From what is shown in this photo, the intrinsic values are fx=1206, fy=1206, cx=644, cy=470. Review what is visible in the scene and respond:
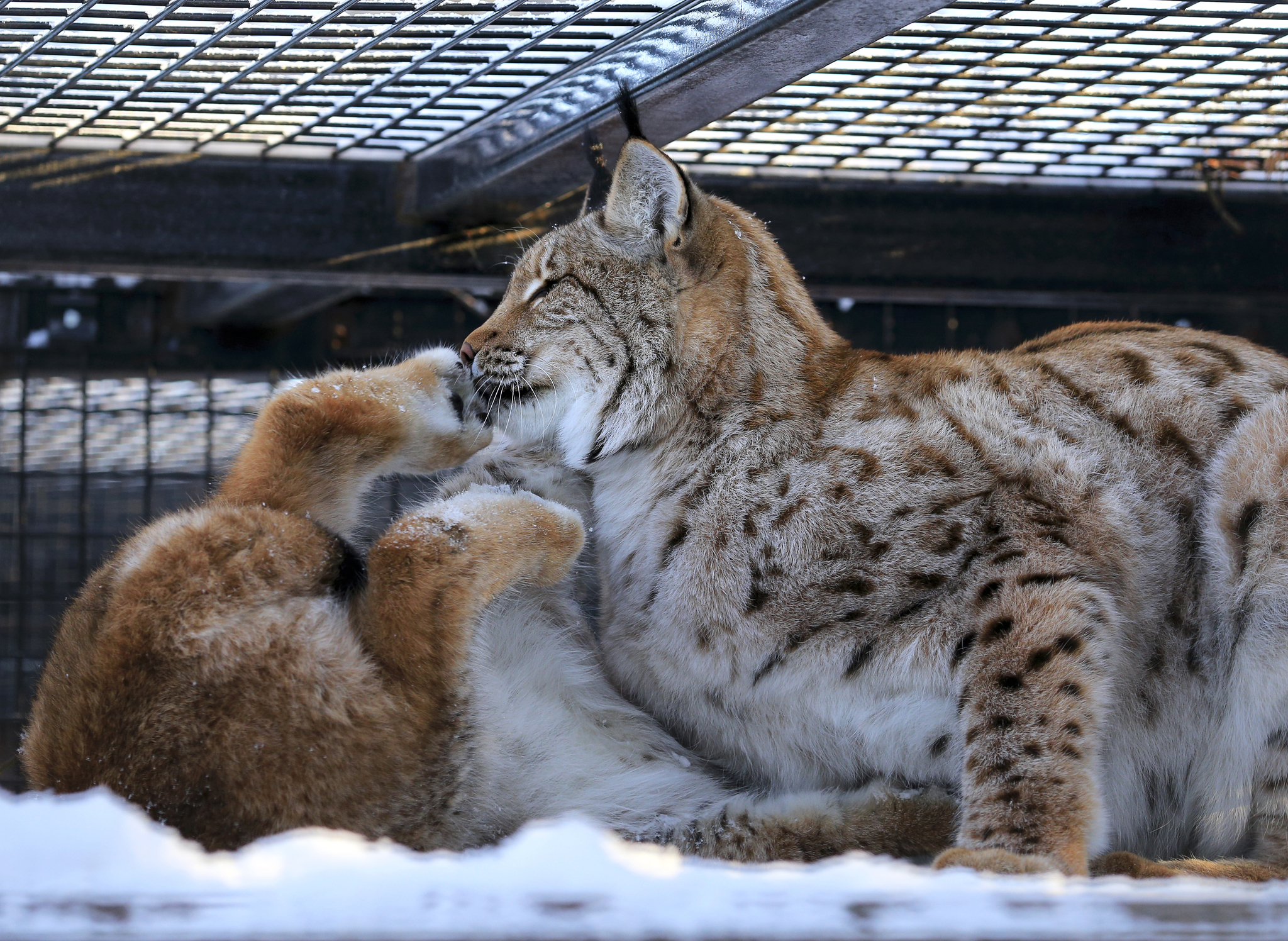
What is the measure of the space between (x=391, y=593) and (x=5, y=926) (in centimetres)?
60

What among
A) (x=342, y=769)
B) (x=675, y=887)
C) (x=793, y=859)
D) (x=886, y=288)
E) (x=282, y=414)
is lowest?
(x=793, y=859)

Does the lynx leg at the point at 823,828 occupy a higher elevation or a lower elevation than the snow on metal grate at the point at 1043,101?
lower

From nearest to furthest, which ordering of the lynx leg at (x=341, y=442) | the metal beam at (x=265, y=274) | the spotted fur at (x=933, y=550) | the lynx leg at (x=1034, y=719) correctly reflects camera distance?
the lynx leg at (x=1034, y=719) → the spotted fur at (x=933, y=550) → the lynx leg at (x=341, y=442) → the metal beam at (x=265, y=274)

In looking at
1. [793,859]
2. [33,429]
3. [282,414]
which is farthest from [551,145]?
[33,429]

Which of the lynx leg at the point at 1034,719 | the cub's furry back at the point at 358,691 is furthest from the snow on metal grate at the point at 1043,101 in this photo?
the cub's furry back at the point at 358,691

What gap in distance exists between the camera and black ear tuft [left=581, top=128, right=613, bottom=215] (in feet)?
6.88

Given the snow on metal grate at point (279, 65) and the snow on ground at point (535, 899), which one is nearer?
the snow on ground at point (535, 899)

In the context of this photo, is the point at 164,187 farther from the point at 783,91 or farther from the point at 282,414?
the point at 783,91

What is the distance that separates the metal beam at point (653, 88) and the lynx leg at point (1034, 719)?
0.80 meters

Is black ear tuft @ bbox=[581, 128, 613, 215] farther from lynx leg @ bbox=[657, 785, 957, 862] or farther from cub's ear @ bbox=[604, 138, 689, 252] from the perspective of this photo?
lynx leg @ bbox=[657, 785, 957, 862]

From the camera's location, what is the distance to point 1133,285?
2.50 m

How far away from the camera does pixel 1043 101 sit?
2.13m

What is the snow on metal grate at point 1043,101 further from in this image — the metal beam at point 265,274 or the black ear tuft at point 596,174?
the metal beam at point 265,274

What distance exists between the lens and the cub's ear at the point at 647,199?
1.90 m
